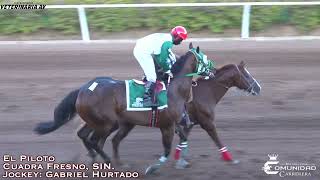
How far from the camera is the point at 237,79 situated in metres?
8.95

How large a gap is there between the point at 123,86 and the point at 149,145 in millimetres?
1468

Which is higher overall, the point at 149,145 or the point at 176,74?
the point at 176,74

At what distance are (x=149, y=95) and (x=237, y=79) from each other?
160 cm

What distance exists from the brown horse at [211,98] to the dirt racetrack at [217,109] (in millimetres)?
217

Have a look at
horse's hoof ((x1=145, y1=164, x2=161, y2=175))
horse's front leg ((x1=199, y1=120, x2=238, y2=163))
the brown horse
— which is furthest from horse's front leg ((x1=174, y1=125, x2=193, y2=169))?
horse's hoof ((x1=145, y1=164, x2=161, y2=175))

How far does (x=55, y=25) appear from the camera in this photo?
13.9 metres

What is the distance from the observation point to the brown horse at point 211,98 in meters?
8.51

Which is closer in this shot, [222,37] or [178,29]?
[178,29]

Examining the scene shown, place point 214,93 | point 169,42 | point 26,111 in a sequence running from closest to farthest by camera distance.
A: 1. point 169,42
2. point 214,93
3. point 26,111

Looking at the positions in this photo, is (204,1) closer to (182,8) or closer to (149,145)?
(182,8)

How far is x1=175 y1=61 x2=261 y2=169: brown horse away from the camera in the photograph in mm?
8508

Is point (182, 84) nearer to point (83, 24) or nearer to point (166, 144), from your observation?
point (166, 144)

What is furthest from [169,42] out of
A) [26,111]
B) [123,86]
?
[26,111]

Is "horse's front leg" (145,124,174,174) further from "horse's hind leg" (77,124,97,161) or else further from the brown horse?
"horse's hind leg" (77,124,97,161)
